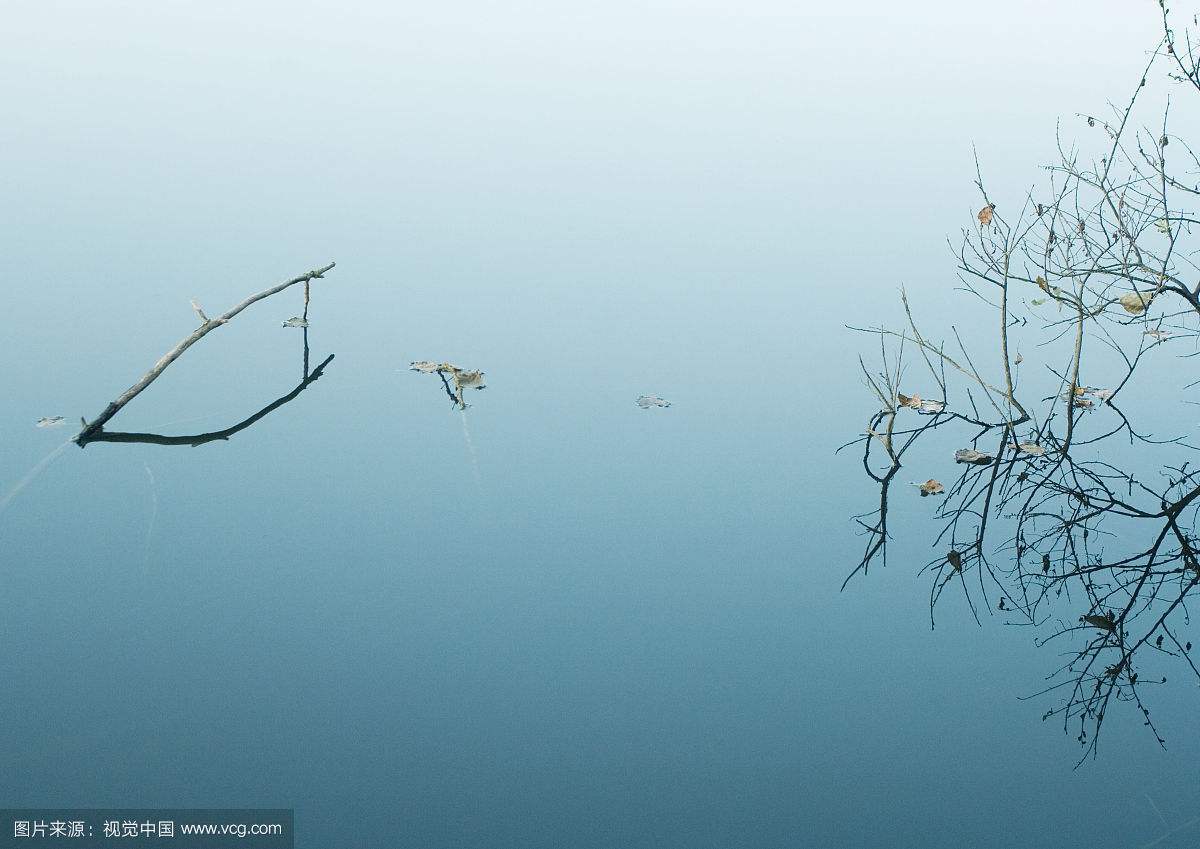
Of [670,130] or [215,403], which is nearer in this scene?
[215,403]

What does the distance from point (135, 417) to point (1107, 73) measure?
8.78 metres

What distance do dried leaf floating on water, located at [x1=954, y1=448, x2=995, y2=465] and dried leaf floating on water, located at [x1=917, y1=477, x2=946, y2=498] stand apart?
0.20 metres

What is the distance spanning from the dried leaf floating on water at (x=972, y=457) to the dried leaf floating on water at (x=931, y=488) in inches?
7.7

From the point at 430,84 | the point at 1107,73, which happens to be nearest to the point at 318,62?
the point at 430,84

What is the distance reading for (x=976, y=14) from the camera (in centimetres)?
1348

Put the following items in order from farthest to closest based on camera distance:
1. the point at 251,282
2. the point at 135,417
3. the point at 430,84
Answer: the point at 430,84 < the point at 251,282 < the point at 135,417

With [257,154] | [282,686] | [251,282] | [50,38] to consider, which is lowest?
[282,686]

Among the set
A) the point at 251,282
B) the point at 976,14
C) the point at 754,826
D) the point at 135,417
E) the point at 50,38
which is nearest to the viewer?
the point at 754,826

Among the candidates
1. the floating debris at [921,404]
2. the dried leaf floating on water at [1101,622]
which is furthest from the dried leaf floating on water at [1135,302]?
the dried leaf floating on water at [1101,622]

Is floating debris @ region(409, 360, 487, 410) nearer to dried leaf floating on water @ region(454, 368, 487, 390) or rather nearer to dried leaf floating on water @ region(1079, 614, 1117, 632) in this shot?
dried leaf floating on water @ region(454, 368, 487, 390)

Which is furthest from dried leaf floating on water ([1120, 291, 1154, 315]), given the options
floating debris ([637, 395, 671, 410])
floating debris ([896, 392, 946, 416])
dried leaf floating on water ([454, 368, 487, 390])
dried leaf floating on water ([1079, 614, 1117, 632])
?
dried leaf floating on water ([454, 368, 487, 390])

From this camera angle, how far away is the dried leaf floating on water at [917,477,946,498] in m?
3.59

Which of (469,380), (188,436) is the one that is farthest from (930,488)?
(188,436)

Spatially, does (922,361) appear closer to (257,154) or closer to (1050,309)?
(1050,309)
